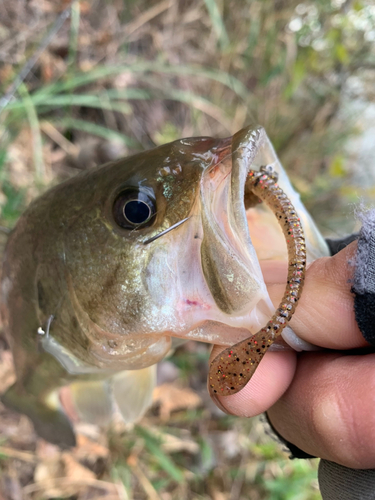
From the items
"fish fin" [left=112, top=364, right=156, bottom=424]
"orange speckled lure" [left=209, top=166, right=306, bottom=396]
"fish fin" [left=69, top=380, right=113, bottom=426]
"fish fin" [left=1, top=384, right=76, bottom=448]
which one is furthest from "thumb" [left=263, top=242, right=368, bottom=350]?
"fish fin" [left=1, top=384, right=76, bottom=448]

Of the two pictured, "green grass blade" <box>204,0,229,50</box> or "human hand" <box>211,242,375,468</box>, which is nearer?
"human hand" <box>211,242,375,468</box>

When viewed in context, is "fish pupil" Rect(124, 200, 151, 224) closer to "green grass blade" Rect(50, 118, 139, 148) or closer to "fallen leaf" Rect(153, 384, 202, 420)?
"green grass blade" Rect(50, 118, 139, 148)

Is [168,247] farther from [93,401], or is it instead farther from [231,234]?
[93,401]

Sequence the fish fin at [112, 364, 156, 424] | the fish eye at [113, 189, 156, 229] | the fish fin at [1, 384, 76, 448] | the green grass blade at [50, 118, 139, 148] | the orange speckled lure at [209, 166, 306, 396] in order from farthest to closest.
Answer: the green grass blade at [50, 118, 139, 148]
the fish fin at [1, 384, 76, 448]
the fish fin at [112, 364, 156, 424]
the fish eye at [113, 189, 156, 229]
the orange speckled lure at [209, 166, 306, 396]

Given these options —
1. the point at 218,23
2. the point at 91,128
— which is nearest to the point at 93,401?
the point at 91,128

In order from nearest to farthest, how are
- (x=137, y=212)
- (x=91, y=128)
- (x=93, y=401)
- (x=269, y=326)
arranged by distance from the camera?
(x=269, y=326) < (x=137, y=212) < (x=93, y=401) < (x=91, y=128)
